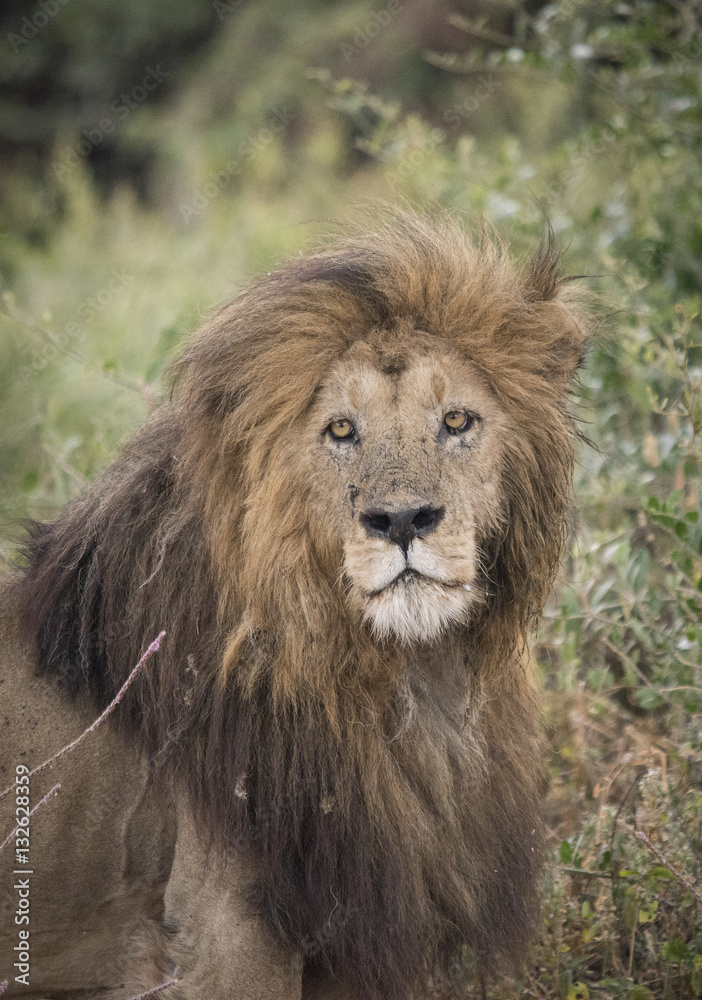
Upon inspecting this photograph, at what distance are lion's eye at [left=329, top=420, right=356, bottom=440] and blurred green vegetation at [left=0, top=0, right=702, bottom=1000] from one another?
0.76 m

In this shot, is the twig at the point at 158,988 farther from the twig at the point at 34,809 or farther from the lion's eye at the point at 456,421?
the lion's eye at the point at 456,421

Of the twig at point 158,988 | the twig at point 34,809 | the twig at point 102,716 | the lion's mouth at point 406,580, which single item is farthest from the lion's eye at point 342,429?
the twig at point 158,988

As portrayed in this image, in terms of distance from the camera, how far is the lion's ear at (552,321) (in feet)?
9.88

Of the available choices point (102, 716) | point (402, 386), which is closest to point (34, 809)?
point (102, 716)

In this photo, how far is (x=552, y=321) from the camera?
9.91 ft

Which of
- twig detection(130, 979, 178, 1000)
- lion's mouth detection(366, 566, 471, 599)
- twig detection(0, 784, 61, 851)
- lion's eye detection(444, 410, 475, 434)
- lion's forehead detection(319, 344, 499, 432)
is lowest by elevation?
twig detection(130, 979, 178, 1000)

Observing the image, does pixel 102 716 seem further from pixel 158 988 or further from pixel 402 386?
pixel 402 386

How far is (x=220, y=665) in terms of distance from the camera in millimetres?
2922

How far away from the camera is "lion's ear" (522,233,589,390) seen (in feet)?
9.88

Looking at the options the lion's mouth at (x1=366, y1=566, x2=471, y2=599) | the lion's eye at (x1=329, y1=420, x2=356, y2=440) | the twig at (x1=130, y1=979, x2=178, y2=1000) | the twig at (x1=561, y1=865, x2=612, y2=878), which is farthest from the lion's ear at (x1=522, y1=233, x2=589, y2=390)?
the twig at (x1=130, y1=979, x2=178, y2=1000)

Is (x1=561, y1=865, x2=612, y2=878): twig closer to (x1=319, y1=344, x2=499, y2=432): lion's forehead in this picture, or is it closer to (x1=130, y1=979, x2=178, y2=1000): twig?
(x1=130, y1=979, x2=178, y2=1000): twig

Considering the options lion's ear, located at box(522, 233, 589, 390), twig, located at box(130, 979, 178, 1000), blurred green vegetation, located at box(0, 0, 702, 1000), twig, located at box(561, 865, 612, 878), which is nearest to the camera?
twig, located at box(130, 979, 178, 1000)

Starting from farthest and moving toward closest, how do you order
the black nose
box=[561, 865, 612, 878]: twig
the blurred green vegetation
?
the blurred green vegetation → box=[561, 865, 612, 878]: twig → the black nose

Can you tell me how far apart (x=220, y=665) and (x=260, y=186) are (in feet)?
37.0
